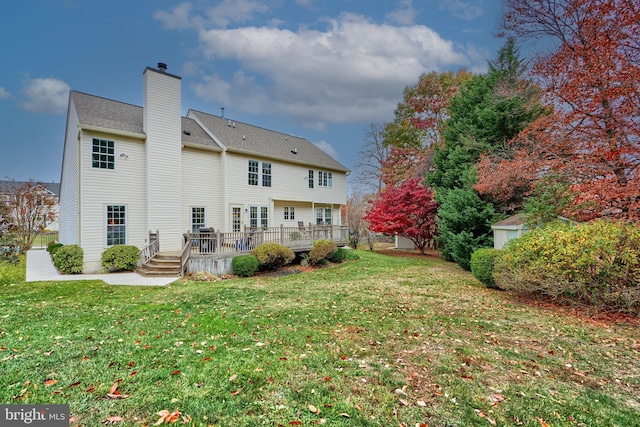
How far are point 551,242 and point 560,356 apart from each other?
11.1 feet

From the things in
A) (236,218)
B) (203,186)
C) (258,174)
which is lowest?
(236,218)

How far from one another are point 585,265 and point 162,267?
1271cm

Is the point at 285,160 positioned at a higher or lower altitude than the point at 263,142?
lower

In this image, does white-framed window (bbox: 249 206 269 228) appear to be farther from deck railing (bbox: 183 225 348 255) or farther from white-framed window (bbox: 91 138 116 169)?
white-framed window (bbox: 91 138 116 169)

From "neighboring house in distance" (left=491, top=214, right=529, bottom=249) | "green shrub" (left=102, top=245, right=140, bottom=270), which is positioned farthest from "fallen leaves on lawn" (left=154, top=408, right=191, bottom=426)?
"green shrub" (left=102, top=245, right=140, bottom=270)

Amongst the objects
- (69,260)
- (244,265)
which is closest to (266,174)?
(244,265)

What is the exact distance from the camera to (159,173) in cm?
1262

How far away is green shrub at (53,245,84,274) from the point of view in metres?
10.5

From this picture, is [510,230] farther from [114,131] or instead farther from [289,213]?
[114,131]

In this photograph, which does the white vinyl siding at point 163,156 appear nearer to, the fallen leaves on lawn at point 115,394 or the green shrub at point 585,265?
the fallen leaves on lawn at point 115,394

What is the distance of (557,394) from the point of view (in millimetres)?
2979

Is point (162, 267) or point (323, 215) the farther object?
point (323, 215)

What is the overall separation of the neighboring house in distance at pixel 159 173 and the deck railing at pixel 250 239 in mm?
2333

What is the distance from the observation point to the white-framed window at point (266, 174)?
1692cm
